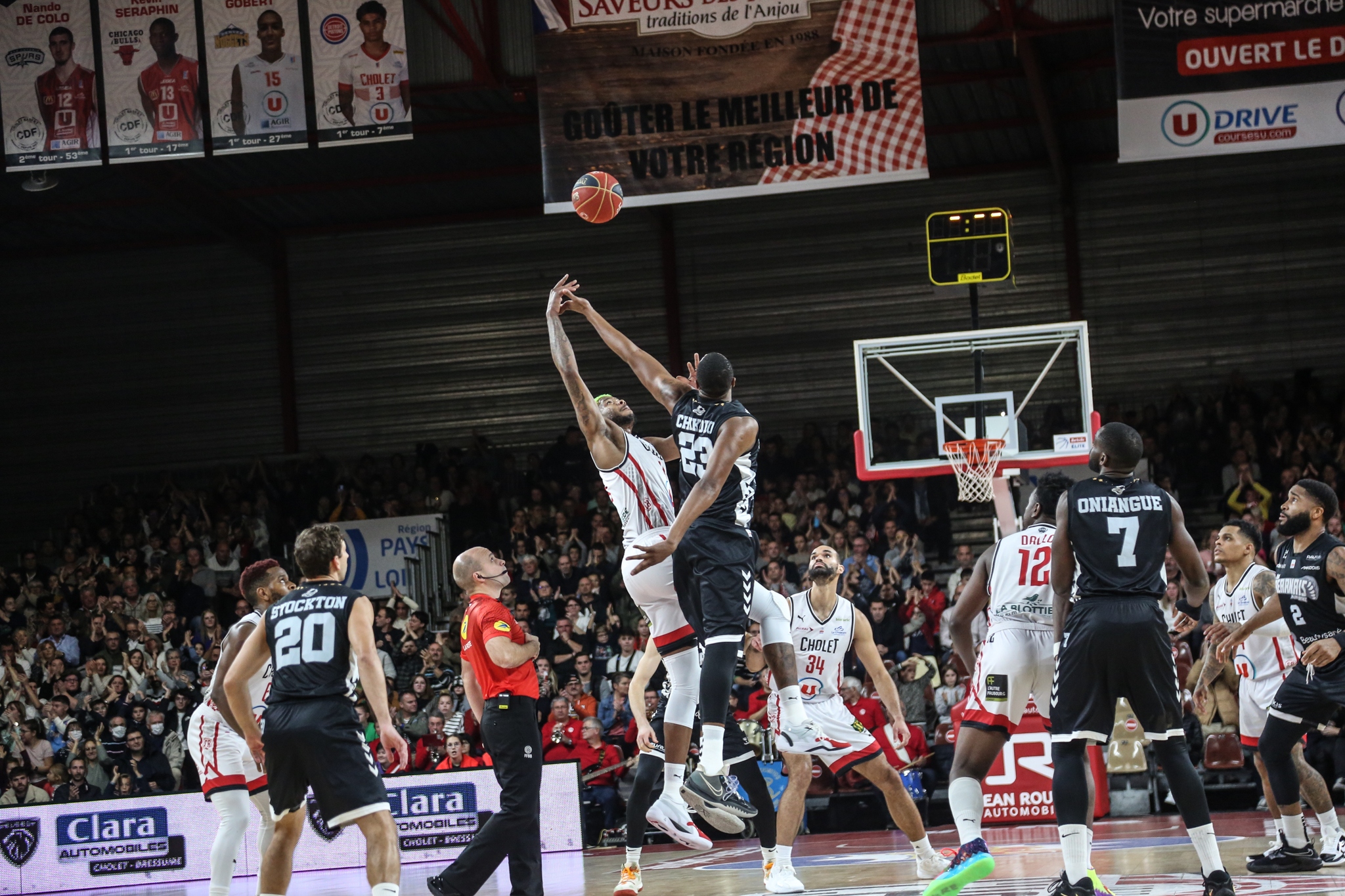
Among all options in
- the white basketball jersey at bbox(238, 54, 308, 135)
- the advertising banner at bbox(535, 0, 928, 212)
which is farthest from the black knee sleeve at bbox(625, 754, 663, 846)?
the white basketball jersey at bbox(238, 54, 308, 135)

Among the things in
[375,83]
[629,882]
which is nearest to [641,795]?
[629,882]

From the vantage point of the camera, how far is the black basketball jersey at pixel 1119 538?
25.1 ft

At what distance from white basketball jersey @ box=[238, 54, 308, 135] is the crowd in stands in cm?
693

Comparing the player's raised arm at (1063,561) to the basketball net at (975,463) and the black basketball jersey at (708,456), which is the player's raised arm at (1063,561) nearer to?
the black basketball jersey at (708,456)

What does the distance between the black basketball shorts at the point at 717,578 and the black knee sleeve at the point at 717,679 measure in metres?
0.06

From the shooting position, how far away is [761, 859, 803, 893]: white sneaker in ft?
32.0

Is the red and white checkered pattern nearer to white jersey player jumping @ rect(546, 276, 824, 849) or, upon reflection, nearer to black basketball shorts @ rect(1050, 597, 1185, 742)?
white jersey player jumping @ rect(546, 276, 824, 849)

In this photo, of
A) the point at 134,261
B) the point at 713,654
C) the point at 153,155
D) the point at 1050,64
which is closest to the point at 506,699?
the point at 713,654

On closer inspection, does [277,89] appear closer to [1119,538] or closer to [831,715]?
[831,715]

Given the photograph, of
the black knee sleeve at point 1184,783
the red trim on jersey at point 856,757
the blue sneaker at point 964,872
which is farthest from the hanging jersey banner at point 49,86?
the black knee sleeve at point 1184,783

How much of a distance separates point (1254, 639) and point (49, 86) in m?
15.3

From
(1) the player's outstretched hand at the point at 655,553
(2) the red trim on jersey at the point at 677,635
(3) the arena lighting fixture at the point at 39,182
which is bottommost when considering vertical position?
(2) the red trim on jersey at the point at 677,635

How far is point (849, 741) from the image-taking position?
1069 cm

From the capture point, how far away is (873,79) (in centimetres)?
1738
